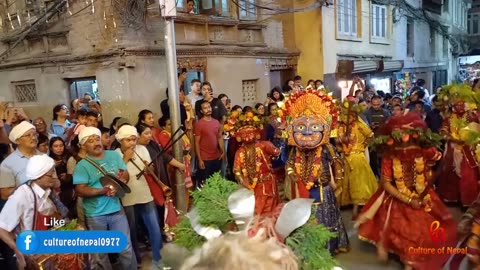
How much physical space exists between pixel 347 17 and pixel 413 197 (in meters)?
10.6

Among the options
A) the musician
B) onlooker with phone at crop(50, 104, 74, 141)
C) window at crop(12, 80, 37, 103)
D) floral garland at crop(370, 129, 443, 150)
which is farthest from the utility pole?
window at crop(12, 80, 37, 103)

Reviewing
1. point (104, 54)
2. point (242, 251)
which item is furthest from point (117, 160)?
point (104, 54)

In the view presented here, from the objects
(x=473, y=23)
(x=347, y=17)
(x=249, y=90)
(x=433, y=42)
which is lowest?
(x=249, y=90)

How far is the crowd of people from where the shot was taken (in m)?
4.01

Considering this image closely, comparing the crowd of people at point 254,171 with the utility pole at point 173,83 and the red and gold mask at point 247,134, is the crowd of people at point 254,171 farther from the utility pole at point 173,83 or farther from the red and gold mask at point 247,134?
the utility pole at point 173,83

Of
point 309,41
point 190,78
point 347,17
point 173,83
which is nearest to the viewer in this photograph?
point 173,83

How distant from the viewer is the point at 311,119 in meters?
5.12

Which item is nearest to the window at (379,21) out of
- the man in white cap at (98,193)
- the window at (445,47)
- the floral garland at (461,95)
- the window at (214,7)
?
the window at (214,7)

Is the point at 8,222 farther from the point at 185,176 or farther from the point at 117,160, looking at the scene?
the point at 185,176

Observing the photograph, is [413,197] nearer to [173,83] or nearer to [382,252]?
[382,252]

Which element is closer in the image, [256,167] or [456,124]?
[256,167]

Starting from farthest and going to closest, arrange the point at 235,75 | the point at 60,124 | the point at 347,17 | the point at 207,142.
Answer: the point at 347,17, the point at 235,75, the point at 207,142, the point at 60,124

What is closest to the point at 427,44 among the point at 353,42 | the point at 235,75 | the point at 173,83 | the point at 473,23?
the point at 353,42

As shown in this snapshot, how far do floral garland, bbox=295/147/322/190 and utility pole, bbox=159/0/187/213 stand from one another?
4.81ft
